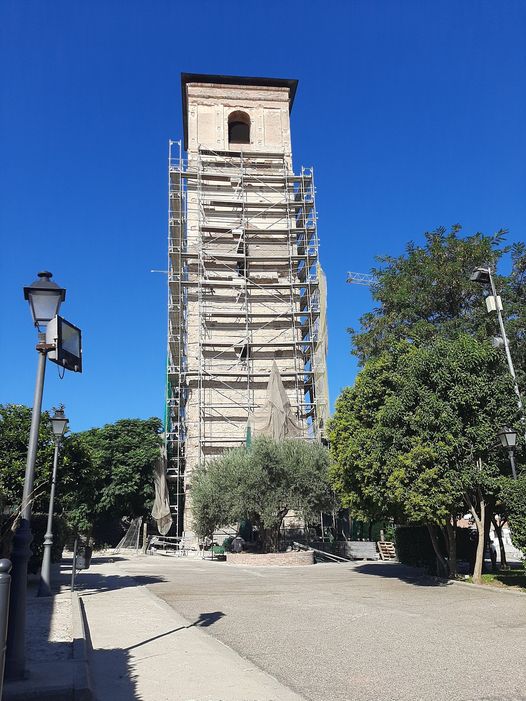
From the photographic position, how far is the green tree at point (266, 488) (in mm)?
20969

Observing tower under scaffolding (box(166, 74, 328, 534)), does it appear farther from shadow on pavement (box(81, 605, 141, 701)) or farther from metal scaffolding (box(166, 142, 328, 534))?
shadow on pavement (box(81, 605, 141, 701))

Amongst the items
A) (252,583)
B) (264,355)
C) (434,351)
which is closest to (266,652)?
(252,583)

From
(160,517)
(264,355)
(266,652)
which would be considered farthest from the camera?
(264,355)

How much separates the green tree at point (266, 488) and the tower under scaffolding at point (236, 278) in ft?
20.8

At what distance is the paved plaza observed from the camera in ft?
17.5

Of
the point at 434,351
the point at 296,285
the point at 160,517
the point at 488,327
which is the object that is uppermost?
the point at 296,285

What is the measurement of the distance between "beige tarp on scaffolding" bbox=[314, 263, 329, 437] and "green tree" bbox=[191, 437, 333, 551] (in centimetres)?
830

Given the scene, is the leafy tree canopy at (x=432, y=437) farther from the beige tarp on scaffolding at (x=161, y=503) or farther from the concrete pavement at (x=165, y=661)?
the beige tarp on scaffolding at (x=161, y=503)

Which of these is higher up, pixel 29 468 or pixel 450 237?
pixel 450 237

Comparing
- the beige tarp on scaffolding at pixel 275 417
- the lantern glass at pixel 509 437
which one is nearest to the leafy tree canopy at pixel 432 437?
the lantern glass at pixel 509 437

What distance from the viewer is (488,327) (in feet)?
63.7

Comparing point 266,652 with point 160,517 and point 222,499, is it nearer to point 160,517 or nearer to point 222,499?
point 222,499

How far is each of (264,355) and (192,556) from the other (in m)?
11.5

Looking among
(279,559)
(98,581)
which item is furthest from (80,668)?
(279,559)
